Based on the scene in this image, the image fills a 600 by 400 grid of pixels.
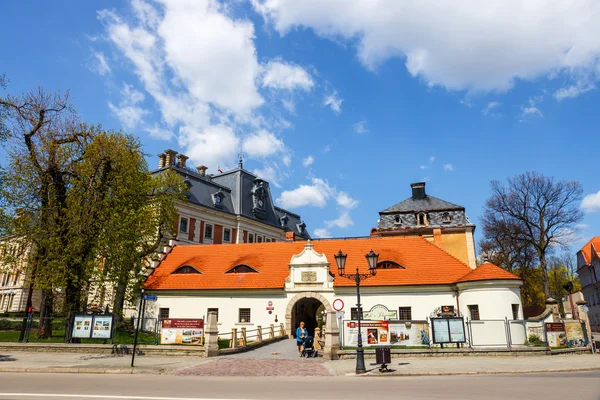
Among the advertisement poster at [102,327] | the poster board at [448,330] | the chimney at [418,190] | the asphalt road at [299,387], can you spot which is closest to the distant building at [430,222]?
Result: the chimney at [418,190]

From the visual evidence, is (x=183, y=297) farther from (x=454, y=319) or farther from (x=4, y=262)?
(x=454, y=319)

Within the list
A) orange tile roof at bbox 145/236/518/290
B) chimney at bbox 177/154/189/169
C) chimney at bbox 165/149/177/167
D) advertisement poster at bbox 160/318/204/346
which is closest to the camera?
advertisement poster at bbox 160/318/204/346

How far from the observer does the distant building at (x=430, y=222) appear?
1874 inches

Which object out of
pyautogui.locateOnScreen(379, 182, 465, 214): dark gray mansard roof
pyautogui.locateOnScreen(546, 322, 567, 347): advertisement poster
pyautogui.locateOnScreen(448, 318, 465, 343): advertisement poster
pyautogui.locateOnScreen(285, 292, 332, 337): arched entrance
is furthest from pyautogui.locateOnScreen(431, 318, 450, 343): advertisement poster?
pyautogui.locateOnScreen(379, 182, 465, 214): dark gray mansard roof

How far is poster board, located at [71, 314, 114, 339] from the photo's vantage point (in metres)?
21.6

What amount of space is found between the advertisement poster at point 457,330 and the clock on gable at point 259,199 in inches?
1680

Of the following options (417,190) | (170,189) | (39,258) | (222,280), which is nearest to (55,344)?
(39,258)

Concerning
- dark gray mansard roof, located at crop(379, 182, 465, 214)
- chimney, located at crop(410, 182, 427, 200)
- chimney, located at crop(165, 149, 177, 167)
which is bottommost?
dark gray mansard roof, located at crop(379, 182, 465, 214)

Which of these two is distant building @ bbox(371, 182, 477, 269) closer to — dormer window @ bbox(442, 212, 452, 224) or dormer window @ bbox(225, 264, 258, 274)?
dormer window @ bbox(442, 212, 452, 224)

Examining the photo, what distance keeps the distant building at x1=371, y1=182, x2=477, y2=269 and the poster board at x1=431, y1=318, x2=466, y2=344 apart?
1018 inches

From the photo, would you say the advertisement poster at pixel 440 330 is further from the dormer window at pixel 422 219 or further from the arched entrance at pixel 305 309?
the dormer window at pixel 422 219

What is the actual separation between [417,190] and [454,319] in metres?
36.5

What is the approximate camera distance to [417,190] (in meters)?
55.4

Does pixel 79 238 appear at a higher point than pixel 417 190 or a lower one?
lower
